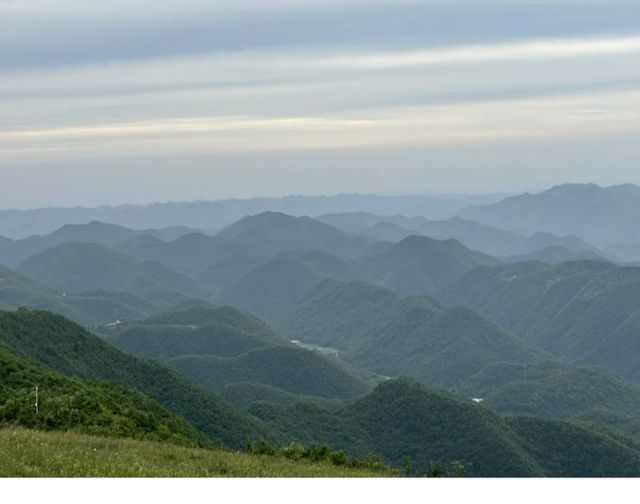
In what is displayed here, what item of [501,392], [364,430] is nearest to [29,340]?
[364,430]

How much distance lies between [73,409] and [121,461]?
19257 mm

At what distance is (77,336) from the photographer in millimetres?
95000

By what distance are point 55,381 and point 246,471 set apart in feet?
120

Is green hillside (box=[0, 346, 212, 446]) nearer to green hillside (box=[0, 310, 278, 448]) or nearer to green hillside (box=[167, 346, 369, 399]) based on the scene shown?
green hillside (box=[0, 310, 278, 448])

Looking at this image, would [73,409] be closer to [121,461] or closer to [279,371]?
[121,461]

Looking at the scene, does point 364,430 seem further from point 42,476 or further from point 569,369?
point 569,369

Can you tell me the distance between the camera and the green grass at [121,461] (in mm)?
22781

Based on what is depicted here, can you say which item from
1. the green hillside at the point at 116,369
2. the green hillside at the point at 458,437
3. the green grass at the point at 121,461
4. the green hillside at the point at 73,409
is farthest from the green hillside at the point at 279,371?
the green grass at the point at 121,461

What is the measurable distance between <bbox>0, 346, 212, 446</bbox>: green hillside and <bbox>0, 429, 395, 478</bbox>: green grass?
781 cm

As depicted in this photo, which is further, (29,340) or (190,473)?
(29,340)

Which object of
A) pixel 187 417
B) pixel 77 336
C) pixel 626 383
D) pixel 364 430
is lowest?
pixel 626 383

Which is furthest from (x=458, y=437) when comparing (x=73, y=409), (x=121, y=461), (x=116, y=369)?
(x=121, y=461)

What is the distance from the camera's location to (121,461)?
25.3 metres

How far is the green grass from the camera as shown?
22781mm
